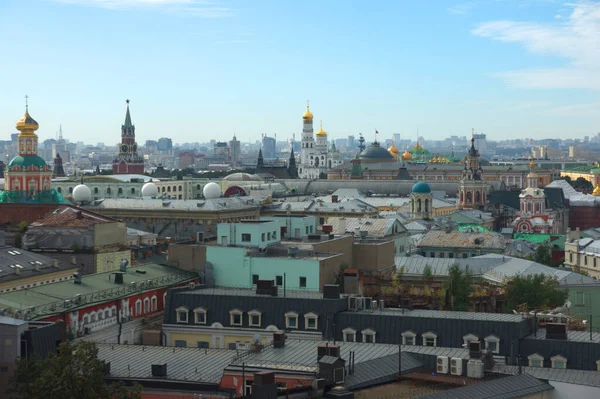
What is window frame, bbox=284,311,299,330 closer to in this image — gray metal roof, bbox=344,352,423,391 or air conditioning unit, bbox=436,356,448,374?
gray metal roof, bbox=344,352,423,391

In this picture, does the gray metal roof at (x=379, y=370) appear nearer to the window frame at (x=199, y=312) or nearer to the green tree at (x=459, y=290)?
the window frame at (x=199, y=312)

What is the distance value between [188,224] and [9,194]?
14.1 m

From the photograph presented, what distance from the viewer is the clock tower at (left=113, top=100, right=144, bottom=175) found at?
172500 millimetres

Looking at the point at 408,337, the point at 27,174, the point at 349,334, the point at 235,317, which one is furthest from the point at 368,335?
the point at 27,174

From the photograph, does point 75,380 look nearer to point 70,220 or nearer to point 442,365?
point 442,365

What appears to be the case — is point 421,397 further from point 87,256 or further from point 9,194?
point 9,194

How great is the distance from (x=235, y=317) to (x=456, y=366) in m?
11.6

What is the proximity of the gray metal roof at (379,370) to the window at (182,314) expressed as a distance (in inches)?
432

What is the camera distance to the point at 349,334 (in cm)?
3647

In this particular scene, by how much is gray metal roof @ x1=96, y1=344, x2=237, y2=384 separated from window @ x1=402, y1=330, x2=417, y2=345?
6230 millimetres

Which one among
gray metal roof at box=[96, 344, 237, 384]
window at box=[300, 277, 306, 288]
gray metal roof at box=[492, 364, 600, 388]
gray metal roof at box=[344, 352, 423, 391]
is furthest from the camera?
window at box=[300, 277, 306, 288]

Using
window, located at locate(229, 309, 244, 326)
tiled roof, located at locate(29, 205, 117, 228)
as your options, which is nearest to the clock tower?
tiled roof, located at locate(29, 205, 117, 228)

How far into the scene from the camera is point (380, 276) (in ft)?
160

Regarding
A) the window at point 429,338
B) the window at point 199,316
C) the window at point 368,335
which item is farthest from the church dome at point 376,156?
the window at point 429,338
